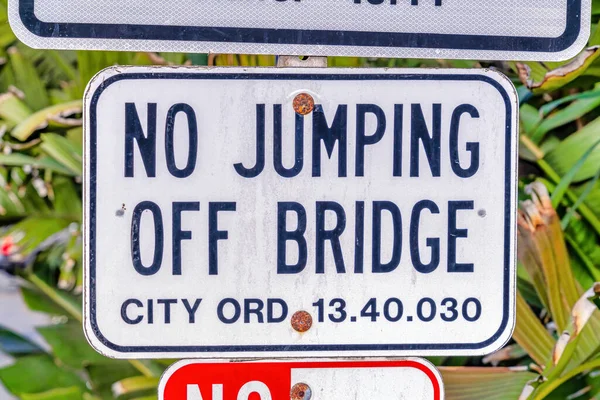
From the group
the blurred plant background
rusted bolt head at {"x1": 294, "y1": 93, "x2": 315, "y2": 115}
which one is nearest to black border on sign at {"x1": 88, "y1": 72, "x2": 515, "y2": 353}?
rusted bolt head at {"x1": 294, "y1": 93, "x2": 315, "y2": 115}

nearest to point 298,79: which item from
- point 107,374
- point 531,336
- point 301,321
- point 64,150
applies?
point 301,321

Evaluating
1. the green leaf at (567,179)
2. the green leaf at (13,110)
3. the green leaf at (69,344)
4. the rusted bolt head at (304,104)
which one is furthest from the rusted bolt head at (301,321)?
the green leaf at (13,110)

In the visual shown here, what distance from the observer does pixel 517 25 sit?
75 centimetres

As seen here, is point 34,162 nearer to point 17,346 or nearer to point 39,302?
point 39,302

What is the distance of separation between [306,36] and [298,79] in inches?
1.8

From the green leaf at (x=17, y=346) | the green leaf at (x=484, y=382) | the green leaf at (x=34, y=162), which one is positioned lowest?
the green leaf at (x=17, y=346)

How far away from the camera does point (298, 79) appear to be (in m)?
0.75

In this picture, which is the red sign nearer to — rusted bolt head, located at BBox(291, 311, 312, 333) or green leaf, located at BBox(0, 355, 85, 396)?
Answer: rusted bolt head, located at BBox(291, 311, 312, 333)

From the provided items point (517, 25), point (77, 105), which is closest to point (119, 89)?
point (517, 25)

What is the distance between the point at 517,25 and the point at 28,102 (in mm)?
1374

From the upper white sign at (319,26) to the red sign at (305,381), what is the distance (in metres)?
0.34

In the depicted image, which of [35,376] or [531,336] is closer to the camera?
[531,336]

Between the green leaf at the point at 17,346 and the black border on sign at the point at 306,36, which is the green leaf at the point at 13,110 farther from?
the black border on sign at the point at 306,36

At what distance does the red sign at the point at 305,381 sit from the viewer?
780 millimetres
